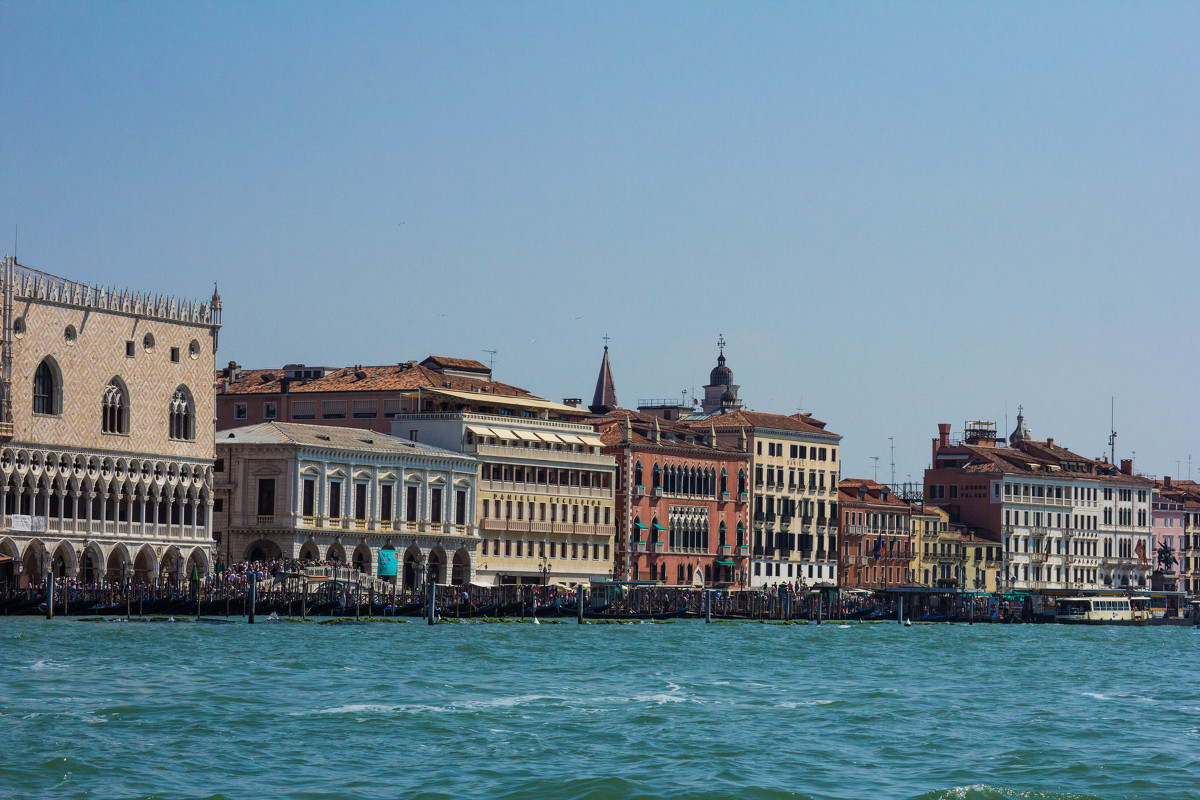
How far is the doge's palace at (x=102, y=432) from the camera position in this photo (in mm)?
71375

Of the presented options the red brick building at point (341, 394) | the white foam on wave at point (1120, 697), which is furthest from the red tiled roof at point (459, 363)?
the white foam on wave at point (1120, 697)

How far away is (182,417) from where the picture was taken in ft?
258

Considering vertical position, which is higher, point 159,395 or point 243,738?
point 159,395

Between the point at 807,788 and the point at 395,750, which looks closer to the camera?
the point at 807,788

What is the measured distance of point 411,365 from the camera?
94438 millimetres

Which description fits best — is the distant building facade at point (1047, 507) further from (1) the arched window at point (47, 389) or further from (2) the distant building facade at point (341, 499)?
(1) the arched window at point (47, 389)

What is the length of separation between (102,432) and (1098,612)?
2090 inches

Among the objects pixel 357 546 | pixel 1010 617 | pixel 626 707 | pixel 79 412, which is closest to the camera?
pixel 626 707

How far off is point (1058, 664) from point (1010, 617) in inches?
1710

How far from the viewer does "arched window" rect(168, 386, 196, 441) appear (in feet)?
256

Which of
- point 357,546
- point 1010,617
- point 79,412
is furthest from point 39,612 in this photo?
point 1010,617

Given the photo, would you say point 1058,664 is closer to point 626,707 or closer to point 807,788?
point 626,707

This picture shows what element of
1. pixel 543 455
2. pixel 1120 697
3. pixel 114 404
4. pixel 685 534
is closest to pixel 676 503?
pixel 685 534

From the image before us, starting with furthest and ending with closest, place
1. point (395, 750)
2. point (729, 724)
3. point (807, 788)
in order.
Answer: point (729, 724) → point (395, 750) → point (807, 788)
